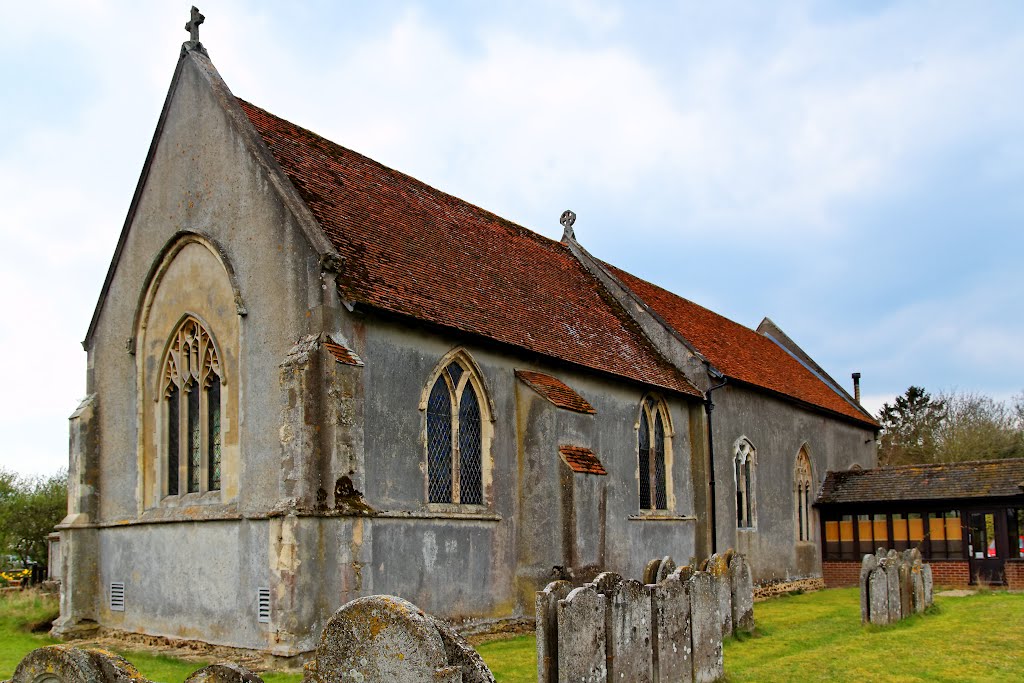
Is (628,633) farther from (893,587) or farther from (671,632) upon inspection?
(893,587)

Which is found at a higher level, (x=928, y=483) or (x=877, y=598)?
(x=928, y=483)

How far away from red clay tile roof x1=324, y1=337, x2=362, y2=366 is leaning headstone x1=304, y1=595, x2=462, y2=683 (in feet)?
26.9

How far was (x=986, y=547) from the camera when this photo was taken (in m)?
26.8

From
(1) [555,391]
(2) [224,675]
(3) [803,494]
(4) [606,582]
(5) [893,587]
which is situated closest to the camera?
(2) [224,675]

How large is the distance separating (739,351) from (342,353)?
1935 cm

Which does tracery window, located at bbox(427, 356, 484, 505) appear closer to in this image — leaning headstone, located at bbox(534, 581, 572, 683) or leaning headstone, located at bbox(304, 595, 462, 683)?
leaning headstone, located at bbox(534, 581, 572, 683)

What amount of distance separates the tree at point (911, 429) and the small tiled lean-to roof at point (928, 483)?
23094mm

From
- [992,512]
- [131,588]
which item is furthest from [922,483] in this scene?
[131,588]

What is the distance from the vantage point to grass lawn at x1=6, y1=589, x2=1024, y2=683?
12906mm

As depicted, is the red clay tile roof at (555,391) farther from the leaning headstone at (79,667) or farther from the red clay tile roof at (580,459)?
the leaning headstone at (79,667)

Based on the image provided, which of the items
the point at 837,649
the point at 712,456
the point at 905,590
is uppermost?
the point at 712,456

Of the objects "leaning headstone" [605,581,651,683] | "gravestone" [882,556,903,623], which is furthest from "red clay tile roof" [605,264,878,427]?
"leaning headstone" [605,581,651,683]

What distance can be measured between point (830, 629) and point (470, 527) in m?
7.51

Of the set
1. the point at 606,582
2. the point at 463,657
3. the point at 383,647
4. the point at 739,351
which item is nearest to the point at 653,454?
the point at 739,351
